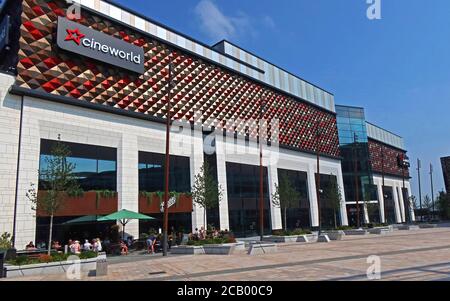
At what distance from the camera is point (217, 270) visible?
1520 centimetres

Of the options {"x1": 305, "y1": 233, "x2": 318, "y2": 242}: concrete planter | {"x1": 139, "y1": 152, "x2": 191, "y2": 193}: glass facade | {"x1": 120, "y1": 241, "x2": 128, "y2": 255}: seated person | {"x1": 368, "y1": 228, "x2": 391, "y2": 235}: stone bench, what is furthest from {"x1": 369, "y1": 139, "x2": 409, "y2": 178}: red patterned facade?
{"x1": 120, "y1": 241, "x2": 128, "y2": 255}: seated person

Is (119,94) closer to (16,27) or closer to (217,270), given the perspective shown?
(16,27)

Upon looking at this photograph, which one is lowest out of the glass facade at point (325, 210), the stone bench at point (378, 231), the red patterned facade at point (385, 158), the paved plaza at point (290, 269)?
the stone bench at point (378, 231)

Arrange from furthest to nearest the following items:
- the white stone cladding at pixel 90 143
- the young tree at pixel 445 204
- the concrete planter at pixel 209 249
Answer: the young tree at pixel 445 204
the white stone cladding at pixel 90 143
the concrete planter at pixel 209 249

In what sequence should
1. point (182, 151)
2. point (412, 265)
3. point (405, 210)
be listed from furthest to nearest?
point (405, 210), point (182, 151), point (412, 265)

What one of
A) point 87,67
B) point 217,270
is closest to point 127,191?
point 87,67

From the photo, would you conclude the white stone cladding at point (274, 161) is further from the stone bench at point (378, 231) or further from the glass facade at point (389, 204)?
the glass facade at point (389, 204)

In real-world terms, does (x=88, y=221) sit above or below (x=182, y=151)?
below

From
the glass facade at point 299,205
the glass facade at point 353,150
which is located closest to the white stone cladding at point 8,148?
the glass facade at point 299,205

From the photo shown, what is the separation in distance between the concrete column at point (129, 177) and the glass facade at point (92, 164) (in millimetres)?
473

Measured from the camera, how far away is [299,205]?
50.9 meters

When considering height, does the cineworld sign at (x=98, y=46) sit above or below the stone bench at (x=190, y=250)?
above

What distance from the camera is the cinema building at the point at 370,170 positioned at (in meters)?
70.6

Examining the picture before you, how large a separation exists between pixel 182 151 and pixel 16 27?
17.2m
